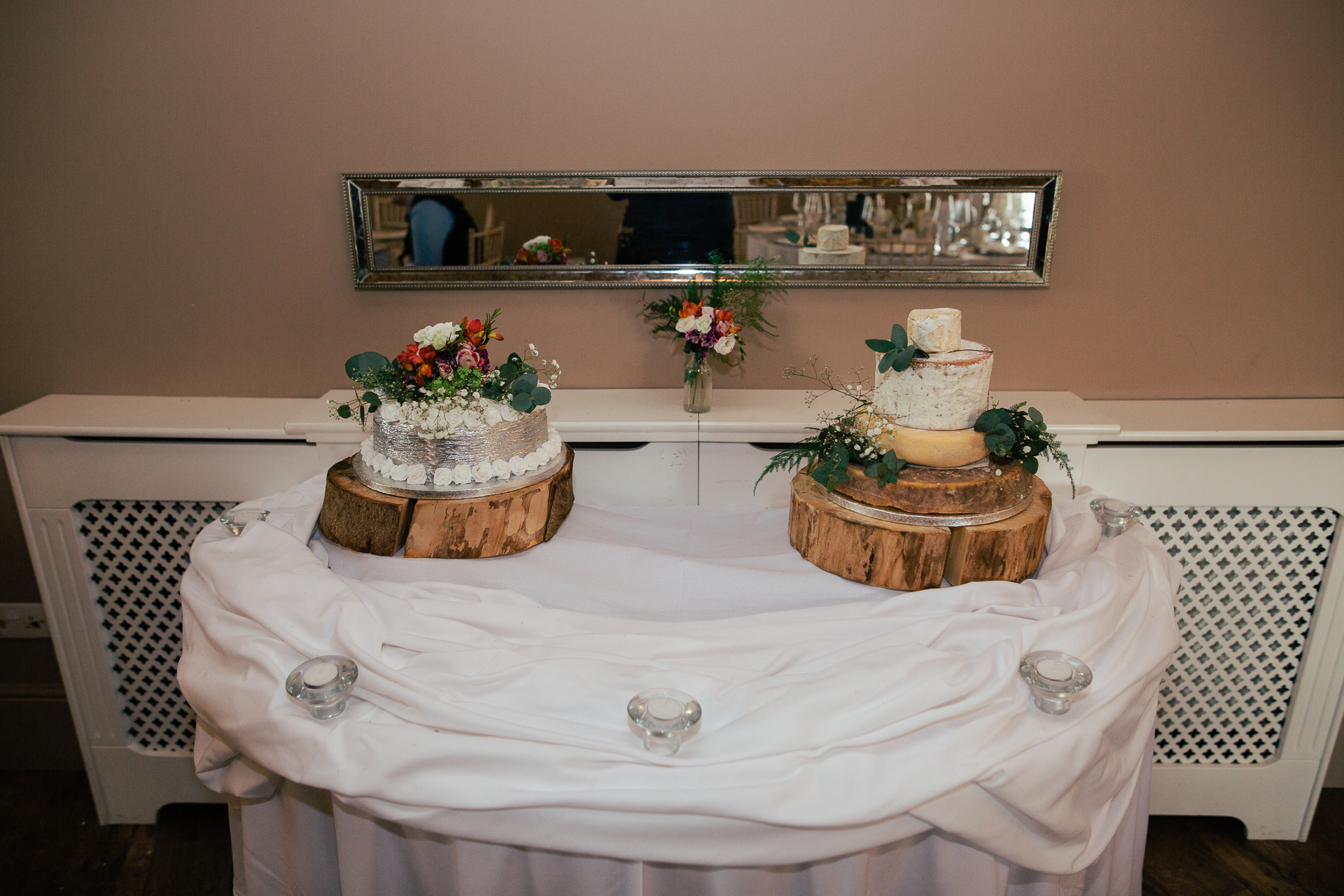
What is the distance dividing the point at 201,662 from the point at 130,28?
196cm

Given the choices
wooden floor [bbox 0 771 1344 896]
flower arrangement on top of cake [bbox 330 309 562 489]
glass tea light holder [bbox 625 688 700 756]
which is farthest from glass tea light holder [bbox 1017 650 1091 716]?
wooden floor [bbox 0 771 1344 896]

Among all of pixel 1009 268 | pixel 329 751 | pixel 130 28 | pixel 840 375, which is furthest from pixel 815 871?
pixel 130 28

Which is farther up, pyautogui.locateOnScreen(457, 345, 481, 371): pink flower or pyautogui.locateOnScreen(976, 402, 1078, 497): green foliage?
pyautogui.locateOnScreen(457, 345, 481, 371): pink flower

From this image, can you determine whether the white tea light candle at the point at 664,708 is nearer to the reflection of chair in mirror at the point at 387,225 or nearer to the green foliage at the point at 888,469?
the green foliage at the point at 888,469

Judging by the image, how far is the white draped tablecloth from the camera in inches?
50.5

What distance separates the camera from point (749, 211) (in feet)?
8.16

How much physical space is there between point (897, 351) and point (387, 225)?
165 cm

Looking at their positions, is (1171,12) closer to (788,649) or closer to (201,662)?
(788,649)

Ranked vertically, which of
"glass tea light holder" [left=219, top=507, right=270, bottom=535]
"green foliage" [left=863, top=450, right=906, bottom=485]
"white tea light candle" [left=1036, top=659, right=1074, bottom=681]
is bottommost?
"white tea light candle" [left=1036, top=659, right=1074, bottom=681]

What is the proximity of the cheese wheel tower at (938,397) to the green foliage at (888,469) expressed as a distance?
0.18 ft

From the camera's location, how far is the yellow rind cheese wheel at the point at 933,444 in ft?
5.71

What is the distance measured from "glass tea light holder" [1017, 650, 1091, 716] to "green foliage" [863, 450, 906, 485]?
452 millimetres

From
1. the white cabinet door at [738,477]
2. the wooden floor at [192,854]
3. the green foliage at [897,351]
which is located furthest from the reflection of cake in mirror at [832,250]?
the wooden floor at [192,854]

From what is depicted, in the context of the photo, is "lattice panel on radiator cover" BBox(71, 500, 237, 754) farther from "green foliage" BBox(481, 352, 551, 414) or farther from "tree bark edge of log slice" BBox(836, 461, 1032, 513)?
"tree bark edge of log slice" BBox(836, 461, 1032, 513)
